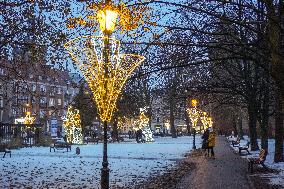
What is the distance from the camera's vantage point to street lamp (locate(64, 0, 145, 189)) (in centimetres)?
1251

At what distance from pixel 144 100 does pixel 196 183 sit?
5083 centimetres

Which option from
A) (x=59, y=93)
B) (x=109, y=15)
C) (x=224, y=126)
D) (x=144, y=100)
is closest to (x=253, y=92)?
(x=109, y=15)

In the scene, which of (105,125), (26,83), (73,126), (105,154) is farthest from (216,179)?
(73,126)

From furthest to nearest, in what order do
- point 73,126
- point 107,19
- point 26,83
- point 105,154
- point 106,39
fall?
point 73,126
point 26,83
point 106,39
point 107,19
point 105,154

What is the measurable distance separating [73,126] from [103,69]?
3611 cm

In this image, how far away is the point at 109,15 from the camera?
12336mm

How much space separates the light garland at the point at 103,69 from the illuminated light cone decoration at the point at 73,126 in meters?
33.7

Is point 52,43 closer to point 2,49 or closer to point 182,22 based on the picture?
point 2,49

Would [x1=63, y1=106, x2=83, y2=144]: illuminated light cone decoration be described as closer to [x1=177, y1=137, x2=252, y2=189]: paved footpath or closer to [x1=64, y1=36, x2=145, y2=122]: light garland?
[x1=177, y1=137, x2=252, y2=189]: paved footpath

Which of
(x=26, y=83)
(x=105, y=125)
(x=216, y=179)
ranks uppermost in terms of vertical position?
(x=26, y=83)

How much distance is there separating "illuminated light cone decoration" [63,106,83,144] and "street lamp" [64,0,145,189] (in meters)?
33.7

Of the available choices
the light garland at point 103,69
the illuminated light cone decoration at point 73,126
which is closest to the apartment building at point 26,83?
the light garland at point 103,69

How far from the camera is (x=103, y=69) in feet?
42.0

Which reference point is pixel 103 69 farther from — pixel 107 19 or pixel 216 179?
pixel 216 179
